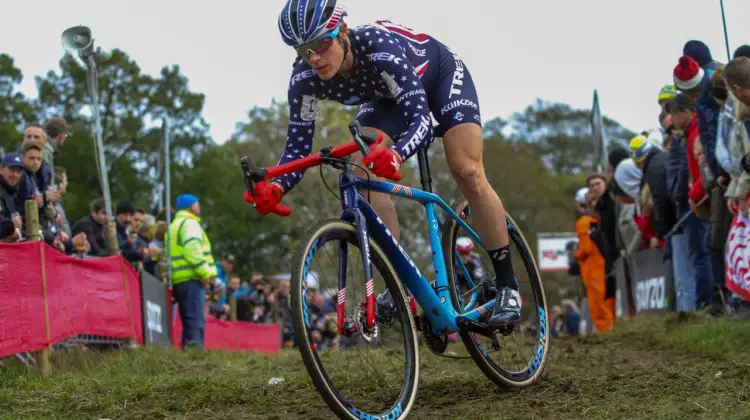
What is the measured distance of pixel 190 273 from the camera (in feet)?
45.3

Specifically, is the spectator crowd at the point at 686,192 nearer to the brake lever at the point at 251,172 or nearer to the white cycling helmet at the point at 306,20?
the white cycling helmet at the point at 306,20

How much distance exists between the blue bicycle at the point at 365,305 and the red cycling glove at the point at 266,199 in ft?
0.09

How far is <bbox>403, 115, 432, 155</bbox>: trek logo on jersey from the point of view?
579 centimetres

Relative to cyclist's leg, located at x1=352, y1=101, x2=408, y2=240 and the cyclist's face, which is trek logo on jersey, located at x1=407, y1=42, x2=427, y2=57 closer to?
cyclist's leg, located at x1=352, y1=101, x2=408, y2=240

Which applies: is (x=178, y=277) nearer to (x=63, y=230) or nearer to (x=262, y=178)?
(x=63, y=230)

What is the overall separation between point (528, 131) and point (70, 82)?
59549 millimetres

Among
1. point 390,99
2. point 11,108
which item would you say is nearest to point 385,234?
point 390,99

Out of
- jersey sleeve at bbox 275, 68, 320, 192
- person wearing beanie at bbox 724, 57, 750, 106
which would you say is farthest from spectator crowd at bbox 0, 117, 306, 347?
person wearing beanie at bbox 724, 57, 750, 106

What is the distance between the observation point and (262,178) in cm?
552

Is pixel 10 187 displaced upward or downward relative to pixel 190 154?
downward

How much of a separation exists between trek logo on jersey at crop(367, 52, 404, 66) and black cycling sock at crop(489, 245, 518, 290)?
1456 mm

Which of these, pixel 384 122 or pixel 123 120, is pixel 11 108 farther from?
pixel 384 122

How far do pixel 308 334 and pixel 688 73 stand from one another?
655 centimetres

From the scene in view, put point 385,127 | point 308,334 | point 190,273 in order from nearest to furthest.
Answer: point 308,334 < point 385,127 < point 190,273
